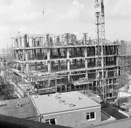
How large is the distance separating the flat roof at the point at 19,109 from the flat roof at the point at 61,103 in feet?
1.38

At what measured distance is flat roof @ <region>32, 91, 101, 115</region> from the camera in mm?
10902

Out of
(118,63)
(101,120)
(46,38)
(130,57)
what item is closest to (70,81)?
(46,38)

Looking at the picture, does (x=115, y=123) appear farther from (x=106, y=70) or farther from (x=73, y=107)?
(x=106, y=70)

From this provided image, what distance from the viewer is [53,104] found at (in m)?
12.0

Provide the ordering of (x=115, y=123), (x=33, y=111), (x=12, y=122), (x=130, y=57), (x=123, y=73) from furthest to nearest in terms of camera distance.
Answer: (x=130, y=57) → (x=123, y=73) → (x=33, y=111) → (x=115, y=123) → (x=12, y=122)

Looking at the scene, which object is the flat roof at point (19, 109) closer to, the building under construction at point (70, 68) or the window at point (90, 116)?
the window at point (90, 116)

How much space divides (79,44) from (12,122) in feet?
98.9

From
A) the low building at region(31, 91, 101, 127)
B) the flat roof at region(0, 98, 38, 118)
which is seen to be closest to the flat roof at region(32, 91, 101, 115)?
the low building at region(31, 91, 101, 127)

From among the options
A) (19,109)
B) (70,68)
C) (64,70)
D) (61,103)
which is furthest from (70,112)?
(70,68)

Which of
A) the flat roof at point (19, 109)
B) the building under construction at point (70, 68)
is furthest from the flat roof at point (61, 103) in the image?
the building under construction at point (70, 68)

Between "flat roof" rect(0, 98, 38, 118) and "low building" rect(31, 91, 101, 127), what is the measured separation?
39 centimetres

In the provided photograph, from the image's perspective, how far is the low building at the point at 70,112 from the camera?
1052 cm

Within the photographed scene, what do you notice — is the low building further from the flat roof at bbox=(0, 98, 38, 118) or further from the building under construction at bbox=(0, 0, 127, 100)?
the building under construction at bbox=(0, 0, 127, 100)

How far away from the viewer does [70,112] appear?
10836 millimetres
